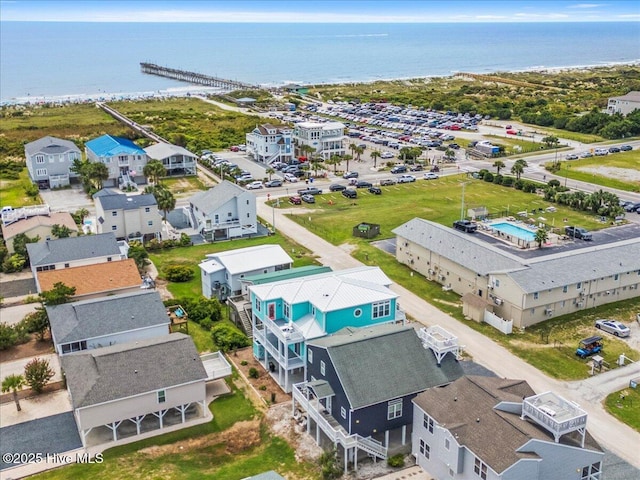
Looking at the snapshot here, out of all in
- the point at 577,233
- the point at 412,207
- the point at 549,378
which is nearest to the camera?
the point at 549,378

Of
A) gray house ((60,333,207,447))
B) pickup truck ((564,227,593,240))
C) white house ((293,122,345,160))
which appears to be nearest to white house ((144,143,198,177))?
white house ((293,122,345,160))

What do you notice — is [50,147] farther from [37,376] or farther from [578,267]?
[578,267]

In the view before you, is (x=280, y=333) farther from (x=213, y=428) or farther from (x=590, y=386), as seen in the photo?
(x=590, y=386)

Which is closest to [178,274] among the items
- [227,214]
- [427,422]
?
[227,214]

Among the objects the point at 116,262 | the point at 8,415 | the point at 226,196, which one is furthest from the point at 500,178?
the point at 8,415

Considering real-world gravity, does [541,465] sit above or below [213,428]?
above

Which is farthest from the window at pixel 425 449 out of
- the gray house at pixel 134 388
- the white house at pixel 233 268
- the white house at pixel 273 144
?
the white house at pixel 273 144

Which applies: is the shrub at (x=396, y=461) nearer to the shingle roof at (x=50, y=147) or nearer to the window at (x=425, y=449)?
the window at (x=425, y=449)
